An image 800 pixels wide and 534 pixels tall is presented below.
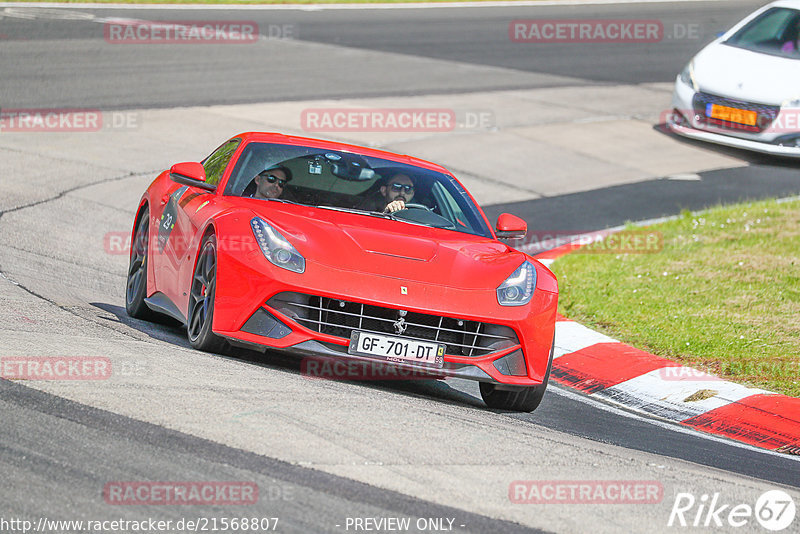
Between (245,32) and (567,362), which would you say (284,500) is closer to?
(567,362)

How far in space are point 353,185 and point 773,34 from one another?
11.9 meters

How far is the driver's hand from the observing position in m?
7.74

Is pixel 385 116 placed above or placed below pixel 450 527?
below

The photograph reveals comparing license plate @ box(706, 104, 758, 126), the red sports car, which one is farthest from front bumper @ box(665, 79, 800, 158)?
the red sports car

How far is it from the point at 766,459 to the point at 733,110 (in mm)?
10770

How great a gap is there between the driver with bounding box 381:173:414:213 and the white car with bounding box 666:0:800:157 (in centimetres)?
979

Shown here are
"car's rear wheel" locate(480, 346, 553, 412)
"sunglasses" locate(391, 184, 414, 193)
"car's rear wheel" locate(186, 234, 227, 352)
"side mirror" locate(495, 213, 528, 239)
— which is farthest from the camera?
"sunglasses" locate(391, 184, 414, 193)

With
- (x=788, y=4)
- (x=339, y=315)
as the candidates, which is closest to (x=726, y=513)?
(x=339, y=315)

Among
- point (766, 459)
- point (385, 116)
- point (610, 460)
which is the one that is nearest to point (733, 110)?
point (385, 116)

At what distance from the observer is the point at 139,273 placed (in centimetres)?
828

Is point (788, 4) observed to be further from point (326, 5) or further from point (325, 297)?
point (326, 5)

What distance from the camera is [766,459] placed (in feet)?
21.8

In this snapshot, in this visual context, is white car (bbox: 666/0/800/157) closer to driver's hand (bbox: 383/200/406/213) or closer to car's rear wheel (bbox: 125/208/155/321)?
driver's hand (bbox: 383/200/406/213)

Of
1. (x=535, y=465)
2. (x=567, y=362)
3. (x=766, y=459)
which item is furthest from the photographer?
(x=567, y=362)
